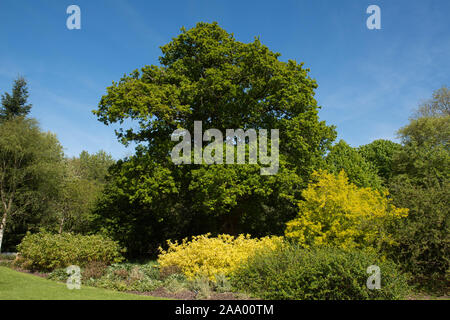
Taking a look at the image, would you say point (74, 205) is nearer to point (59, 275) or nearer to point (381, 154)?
point (59, 275)

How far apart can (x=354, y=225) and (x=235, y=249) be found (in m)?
4.37

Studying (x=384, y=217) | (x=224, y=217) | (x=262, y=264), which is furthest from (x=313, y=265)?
(x=224, y=217)

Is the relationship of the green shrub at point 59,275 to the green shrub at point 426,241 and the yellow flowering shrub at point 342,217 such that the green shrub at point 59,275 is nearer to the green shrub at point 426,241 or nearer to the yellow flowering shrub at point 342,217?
the yellow flowering shrub at point 342,217

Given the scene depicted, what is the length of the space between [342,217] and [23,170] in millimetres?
21789

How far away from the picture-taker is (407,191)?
10789mm

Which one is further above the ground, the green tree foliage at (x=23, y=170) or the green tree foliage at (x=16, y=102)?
the green tree foliage at (x=16, y=102)

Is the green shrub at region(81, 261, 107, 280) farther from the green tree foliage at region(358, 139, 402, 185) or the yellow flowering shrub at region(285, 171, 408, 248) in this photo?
the green tree foliage at region(358, 139, 402, 185)

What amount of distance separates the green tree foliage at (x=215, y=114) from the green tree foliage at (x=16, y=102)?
67.0 ft

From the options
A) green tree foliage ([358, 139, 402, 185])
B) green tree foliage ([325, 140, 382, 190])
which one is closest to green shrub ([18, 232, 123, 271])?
green tree foliage ([325, 140, 382, 190])

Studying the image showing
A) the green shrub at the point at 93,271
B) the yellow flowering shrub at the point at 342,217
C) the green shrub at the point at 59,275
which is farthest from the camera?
the green shrub at the point at 59,275

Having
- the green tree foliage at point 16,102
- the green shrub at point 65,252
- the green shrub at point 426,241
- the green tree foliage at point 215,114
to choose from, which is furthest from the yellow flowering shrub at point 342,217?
the green tree foliage at point 16,102

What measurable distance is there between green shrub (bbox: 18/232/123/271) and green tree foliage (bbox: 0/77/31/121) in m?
23.0

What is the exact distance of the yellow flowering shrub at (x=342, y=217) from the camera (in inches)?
406
